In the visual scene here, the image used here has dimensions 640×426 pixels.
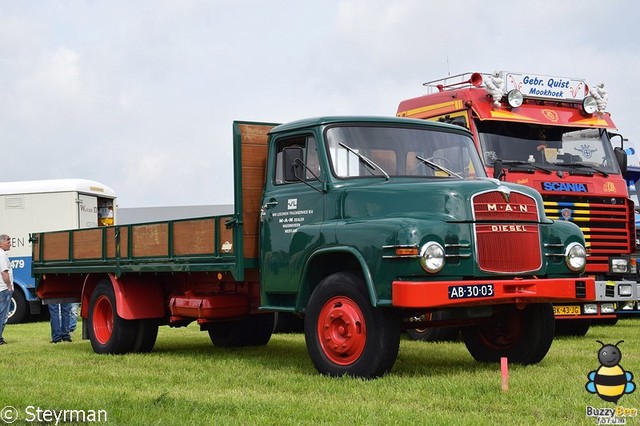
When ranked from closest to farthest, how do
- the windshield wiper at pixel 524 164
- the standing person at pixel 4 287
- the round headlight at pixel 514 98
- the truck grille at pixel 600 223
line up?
1. the windshield wiper at pixel 524 164
2. the truck grille at pixel 600 223
3. the round headlight at pixel 514 98
4. the standing person at pixel 4 287

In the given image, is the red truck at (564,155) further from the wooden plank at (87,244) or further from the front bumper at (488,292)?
the wooden plank at (87,244)

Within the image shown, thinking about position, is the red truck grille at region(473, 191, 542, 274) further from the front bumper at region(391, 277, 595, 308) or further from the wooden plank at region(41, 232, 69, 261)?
the wooden plank at region(41, 232, 69, 261)

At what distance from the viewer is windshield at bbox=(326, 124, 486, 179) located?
905 cm

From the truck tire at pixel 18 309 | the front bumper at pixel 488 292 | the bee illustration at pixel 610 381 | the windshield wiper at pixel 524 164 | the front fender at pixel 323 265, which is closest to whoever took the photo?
the bee illustration at pixel 610 381

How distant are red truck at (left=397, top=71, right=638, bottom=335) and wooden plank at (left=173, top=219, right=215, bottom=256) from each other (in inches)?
146

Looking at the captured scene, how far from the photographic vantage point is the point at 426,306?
7.80 meters

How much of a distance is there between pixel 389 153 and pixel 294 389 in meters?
2.52

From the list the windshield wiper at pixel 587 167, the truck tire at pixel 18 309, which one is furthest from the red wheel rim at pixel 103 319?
the truck tire at pixel 18 309

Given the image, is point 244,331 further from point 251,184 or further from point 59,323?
point 59,323

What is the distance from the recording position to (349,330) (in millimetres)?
8391

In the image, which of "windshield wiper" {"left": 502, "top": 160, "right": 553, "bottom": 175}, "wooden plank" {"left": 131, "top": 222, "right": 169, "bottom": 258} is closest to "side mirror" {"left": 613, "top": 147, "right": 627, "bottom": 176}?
"windshield wiper" {"left": 502, "top": 160, "right": 553, "bottom": 175}

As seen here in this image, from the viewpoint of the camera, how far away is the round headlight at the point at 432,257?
7938 mm

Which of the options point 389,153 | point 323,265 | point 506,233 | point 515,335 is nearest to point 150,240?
point 323,265

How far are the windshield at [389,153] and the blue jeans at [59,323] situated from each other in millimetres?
6979
